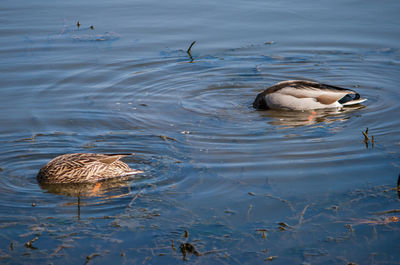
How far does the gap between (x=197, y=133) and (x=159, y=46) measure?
451 cm

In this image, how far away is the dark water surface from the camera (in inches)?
227

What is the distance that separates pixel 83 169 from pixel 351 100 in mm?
5041

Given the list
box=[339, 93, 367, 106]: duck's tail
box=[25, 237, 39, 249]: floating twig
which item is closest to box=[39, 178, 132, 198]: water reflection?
box=[25, 237, 39, 249]: floating twig

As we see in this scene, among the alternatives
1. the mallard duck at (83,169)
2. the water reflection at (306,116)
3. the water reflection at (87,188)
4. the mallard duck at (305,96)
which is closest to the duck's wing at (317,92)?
the mallard duck at (305,96)

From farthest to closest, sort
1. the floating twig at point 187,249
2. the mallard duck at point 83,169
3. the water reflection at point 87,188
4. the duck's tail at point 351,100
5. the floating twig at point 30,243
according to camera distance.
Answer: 1. the duck's tail at point 351,100
2. the mallard duck at point 83,169
3. the water reflection at point 87,188
4. the floating twig at point 30,243
5. the floating twig at point 187,249

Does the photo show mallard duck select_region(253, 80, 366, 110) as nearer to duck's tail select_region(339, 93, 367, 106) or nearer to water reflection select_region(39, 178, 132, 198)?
duck's tail select_region(339, 93, 367, 106)

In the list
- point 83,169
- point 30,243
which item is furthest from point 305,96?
point 30,243

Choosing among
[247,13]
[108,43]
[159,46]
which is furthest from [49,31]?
[247,13]

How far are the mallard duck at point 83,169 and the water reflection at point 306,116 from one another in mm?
3128

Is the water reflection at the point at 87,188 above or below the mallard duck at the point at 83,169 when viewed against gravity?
below

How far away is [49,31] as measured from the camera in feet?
44.0

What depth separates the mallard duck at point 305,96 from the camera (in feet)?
33.3

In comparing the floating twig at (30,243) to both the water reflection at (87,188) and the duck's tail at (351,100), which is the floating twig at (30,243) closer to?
the water reflection at (87,188)

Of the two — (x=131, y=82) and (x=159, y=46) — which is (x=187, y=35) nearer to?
(x=159, y=46)
